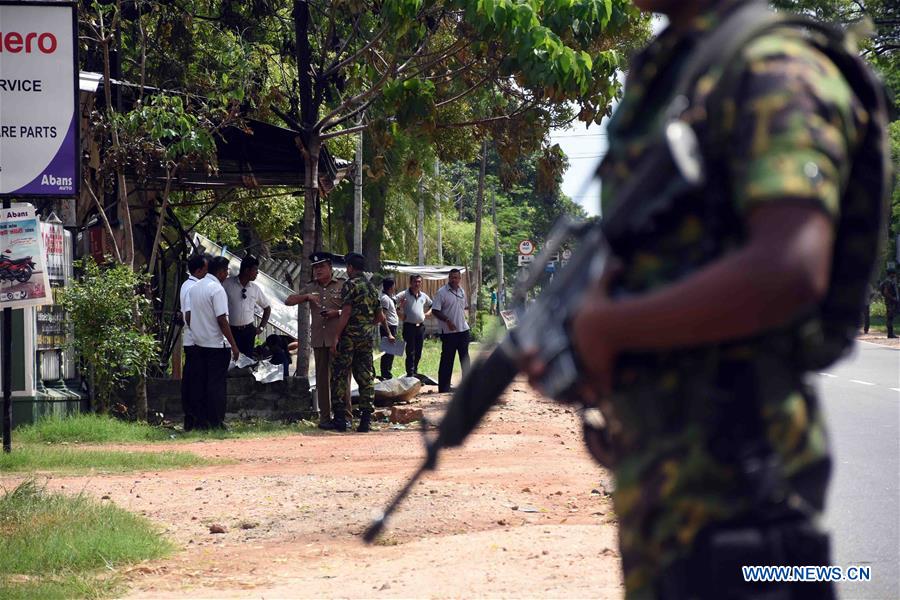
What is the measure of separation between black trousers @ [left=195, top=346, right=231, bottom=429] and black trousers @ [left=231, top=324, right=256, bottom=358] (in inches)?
95.9

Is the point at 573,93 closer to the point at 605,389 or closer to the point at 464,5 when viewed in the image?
the point at 464,5

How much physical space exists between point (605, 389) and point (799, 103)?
0.58 m

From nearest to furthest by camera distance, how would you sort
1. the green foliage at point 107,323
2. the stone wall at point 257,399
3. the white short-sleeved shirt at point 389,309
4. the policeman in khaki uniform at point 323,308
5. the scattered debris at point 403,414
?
1. the green foliage at point 107,323
2. the policeman in khaki uniform at point 323,308
3. the scattered debris at point 403,414
4. the stone wall at point 257,399
5. the white short-sleeved shirt at point 389,309

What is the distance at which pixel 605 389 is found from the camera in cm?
207

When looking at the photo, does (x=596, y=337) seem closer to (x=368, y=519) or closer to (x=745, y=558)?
(x=745, y=558)

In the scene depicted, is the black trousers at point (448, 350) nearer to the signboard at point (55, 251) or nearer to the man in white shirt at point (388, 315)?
the man in white shirt at point (388, 315)

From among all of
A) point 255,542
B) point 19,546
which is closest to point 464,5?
point 255,542

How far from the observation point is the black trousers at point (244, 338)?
1521 centimetres

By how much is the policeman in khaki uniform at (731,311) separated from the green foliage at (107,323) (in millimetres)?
10840

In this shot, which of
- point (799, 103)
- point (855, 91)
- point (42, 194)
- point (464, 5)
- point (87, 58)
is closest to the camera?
point (799, 103)

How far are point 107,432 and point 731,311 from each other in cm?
1071

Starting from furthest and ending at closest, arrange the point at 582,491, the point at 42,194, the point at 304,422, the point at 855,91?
the point at 304,422, the point at 42,194, the point at 582,491, the point at 855,91

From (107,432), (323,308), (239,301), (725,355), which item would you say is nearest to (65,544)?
(725,355)

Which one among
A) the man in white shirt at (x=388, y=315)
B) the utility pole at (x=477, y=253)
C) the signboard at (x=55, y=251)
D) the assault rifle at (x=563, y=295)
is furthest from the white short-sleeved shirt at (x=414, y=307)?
the utility pole at (x=477, y=253)
